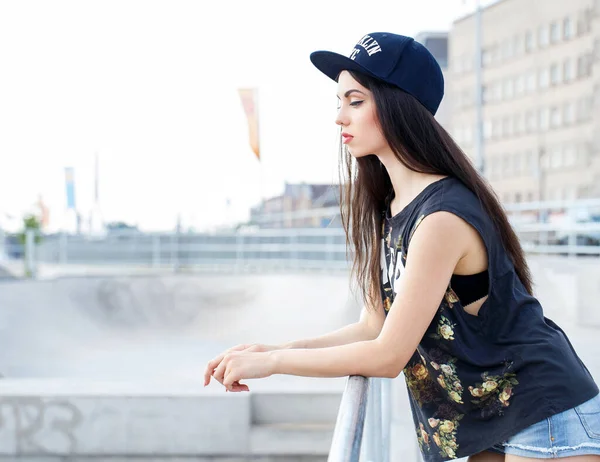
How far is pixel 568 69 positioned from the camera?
45.0m

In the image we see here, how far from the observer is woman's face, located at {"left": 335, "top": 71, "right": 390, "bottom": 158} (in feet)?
4.40

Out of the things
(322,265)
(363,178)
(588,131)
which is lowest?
(322,265)

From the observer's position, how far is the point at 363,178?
5.14ft

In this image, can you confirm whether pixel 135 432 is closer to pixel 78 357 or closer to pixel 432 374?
pixel 432 374

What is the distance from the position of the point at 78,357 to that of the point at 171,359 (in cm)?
122

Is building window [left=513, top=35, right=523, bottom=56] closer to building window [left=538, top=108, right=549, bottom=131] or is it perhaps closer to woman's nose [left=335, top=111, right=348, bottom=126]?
building window [left=538, top=108, right=549, bottom=131]

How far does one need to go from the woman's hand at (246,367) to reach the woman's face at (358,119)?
1.47ft

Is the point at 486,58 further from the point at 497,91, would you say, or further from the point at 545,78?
the point at 545,78

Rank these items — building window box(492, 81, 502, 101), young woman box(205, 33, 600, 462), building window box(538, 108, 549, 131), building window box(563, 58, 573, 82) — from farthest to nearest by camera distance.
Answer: building window box(492, 81, 502, 101), building window box(538, 108, 549, 131), building window box(563, 58, 573, 82), young woman box(205, 33, 600, 462)

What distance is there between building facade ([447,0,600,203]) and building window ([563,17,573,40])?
0.06m

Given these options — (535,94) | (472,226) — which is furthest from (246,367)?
(535,94)

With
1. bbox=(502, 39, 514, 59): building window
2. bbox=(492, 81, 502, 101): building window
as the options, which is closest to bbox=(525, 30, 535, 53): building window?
bbox=(502, 39, 514, 59): building window

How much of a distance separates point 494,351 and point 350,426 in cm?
46

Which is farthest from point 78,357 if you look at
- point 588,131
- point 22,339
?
point 588,131
